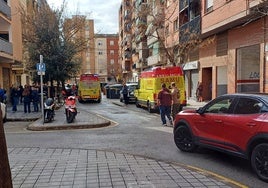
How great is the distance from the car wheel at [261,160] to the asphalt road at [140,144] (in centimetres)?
14

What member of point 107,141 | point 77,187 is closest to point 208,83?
point 107,141

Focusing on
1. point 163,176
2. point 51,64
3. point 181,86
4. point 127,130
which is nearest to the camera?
point 163,176

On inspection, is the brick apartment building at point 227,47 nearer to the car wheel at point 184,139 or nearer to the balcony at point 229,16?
the balcony at point 229,16

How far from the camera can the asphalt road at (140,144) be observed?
6.40m

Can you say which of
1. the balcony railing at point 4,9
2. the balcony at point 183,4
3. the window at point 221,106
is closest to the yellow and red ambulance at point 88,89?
the balcony railing at point 4,9

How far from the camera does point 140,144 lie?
29.3 feet

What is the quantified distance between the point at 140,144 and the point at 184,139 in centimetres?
143

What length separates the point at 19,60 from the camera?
2884cm

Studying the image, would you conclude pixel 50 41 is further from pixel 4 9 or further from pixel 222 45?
pixel 222 45

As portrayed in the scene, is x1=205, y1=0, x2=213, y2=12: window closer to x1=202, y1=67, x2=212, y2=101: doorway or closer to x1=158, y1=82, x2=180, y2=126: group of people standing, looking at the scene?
x1=202, y1=67, x2=212, y2=101: doorway

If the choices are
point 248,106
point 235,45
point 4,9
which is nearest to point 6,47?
point 4,9

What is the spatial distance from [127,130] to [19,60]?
20304 mm

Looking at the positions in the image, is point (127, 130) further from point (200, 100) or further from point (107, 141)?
point (200, 100)

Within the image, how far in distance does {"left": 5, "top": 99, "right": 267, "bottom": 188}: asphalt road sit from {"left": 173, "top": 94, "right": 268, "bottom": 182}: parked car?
307 millimetres
